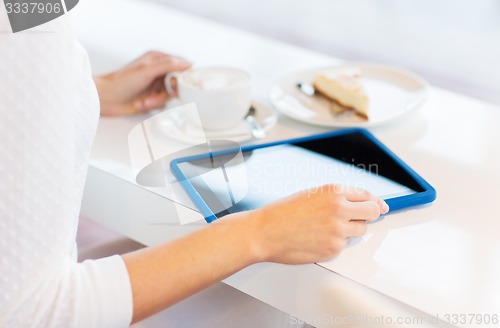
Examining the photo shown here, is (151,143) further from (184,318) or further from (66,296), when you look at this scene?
(66,296)

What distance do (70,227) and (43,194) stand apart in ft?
0.17

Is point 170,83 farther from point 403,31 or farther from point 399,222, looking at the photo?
point 403,31

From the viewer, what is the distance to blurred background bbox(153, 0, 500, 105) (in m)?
1.99

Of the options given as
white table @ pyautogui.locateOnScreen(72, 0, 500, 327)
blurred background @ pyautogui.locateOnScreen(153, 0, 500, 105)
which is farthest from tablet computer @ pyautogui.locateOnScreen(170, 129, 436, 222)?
blurred background @ pyautogui.locateOnScreen(153, 0, 500, 105)

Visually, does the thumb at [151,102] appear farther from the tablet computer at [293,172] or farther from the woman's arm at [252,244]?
the woman's arm at [252,244]

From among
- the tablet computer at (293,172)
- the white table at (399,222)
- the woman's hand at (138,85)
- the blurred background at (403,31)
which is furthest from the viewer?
the blurred background at (403,31)

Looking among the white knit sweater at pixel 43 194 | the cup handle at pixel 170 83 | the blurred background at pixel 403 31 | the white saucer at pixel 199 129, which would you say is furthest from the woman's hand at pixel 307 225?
the blurred background at pixel 403 31

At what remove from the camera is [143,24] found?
168 centimetres

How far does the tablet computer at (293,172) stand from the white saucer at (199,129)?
5 cm

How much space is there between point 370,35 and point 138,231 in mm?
1434

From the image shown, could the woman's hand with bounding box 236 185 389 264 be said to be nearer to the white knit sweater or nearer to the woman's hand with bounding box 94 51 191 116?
the white knit sweater

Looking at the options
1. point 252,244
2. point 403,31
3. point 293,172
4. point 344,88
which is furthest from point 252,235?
point 403,31

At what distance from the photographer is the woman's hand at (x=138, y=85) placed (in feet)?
3.87

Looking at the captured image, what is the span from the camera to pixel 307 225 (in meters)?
0.80
